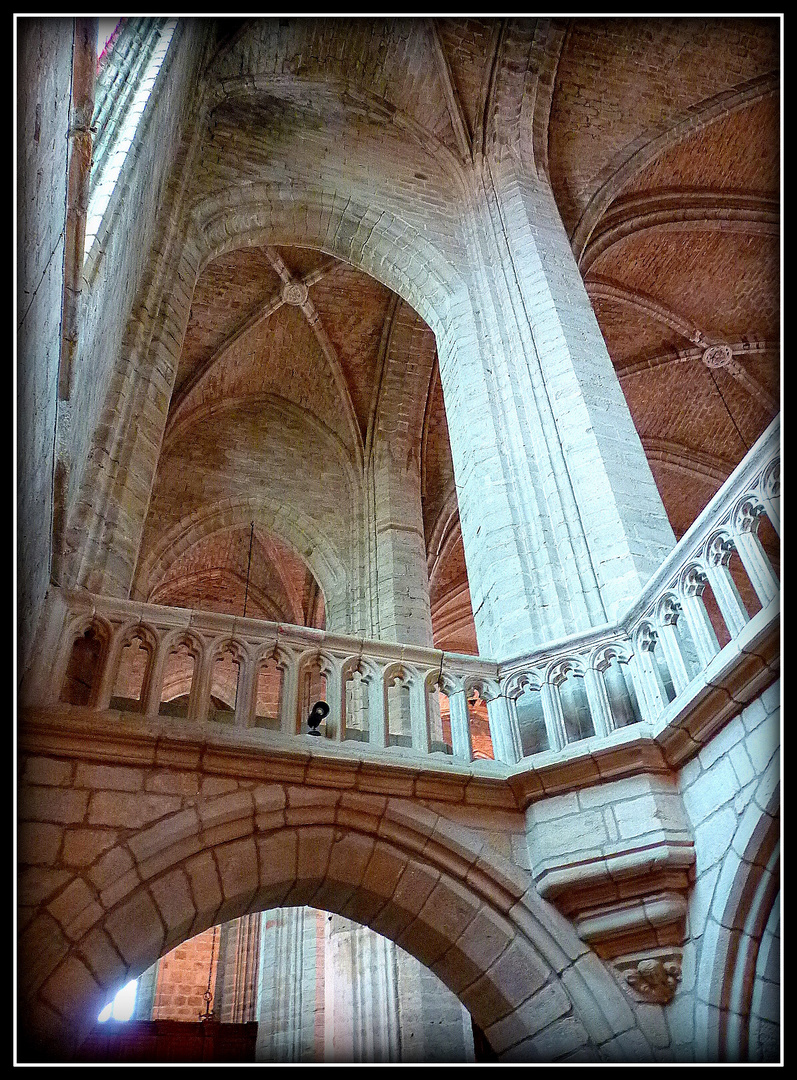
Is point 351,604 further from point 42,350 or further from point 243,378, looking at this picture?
point 42,350

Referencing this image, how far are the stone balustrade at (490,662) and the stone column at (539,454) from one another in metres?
0.41

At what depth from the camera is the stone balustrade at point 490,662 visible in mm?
4059

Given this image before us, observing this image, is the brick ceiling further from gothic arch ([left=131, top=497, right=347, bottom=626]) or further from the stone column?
the stone column

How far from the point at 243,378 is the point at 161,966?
24.6 feet

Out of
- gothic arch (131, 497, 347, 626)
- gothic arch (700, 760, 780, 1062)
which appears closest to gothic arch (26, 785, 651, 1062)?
gothic arch (700, 760, 780, 1062)

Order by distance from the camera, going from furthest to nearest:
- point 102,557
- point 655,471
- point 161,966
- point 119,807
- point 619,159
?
point 655,471 → point 161,966 → point 619,159 → point 102,557 → point 119,807

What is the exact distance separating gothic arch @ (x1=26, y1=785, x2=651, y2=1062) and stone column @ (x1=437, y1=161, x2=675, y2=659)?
141 centimetres

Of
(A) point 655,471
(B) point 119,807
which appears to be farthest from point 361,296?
(B) point 119,807

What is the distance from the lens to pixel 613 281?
37.3 ft

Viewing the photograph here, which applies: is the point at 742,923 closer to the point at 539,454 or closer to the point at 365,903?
the point at 365,903

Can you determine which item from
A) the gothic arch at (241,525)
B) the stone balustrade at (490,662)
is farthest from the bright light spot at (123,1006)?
the stone balustrade at (490,662)

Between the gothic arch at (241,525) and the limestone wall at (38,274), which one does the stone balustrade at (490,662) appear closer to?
the limestone wall at (38,274)

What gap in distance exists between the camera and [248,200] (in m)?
8.27

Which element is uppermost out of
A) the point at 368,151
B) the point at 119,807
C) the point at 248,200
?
the point at 368,151
